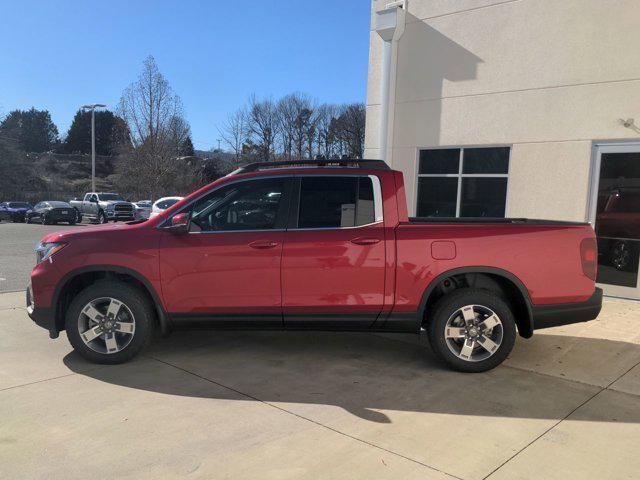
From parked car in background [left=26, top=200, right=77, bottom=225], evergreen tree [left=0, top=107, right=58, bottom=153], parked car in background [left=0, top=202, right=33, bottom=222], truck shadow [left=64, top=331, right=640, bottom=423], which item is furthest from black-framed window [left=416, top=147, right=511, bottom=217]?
evergreen tree [left=0, top=107, right=58, bottom=153]

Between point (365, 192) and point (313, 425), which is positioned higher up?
point (365, 192)

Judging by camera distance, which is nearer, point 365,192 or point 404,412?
point 404,412

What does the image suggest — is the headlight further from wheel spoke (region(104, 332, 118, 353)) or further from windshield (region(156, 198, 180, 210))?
windshield (region(156, 198, 180, 210))

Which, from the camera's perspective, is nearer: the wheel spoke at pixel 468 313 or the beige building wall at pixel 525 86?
the wheel spoke at pixel 468 313

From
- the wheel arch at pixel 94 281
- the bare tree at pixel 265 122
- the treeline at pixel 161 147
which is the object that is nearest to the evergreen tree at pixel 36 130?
the treeline at pixel 161 147

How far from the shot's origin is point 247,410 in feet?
13.0

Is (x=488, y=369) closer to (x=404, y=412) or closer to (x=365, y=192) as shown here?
(x=404, y=412)

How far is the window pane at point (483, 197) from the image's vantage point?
9.61 metres

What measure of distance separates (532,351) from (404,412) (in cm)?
235

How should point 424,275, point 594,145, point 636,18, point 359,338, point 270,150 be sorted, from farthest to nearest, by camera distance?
1. point 270,150
2. point 594,145
3. point 636,18
4. point 359,338
5. point 424,275

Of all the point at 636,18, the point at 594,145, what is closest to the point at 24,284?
the point at 594,145

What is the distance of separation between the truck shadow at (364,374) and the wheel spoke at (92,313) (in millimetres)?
497

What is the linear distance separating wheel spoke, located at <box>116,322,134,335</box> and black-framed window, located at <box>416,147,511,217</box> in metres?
7.14

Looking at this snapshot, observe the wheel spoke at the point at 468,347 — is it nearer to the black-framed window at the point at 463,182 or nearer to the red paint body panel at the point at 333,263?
the red paint body panel at the point at 333,263
